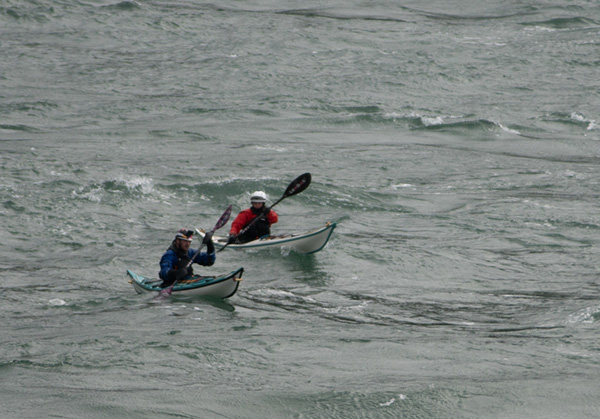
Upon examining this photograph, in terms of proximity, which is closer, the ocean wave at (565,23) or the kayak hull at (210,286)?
the kayak hull at (210,286)

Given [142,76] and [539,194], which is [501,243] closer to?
[539,194]

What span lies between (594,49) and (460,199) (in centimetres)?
1688

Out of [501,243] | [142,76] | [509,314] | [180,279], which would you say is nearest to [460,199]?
[501,243]

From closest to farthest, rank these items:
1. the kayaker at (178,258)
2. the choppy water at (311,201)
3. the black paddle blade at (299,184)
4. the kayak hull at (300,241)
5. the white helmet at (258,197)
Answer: the choppy water at (311,201), the kayaker at (178,258), the kayak hull at (300,241), the white helmet at (258,197), the black paddle blade at (299,184)

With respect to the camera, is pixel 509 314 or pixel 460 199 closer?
pixel 509 314

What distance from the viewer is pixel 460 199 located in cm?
2039

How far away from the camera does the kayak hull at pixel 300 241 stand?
1573 cm

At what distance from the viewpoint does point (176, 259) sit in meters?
13.3

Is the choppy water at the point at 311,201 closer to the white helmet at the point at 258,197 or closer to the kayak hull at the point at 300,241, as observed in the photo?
the kayak hull at the point at 300,241

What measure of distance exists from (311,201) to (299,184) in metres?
3.06

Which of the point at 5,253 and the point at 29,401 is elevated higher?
the point at 29,401

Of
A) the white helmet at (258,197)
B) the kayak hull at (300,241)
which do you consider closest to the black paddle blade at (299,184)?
the white helmet at (258,197)

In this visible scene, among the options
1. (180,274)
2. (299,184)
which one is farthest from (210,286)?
(299,184)

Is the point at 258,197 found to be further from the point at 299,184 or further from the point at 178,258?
the point at 178,258
